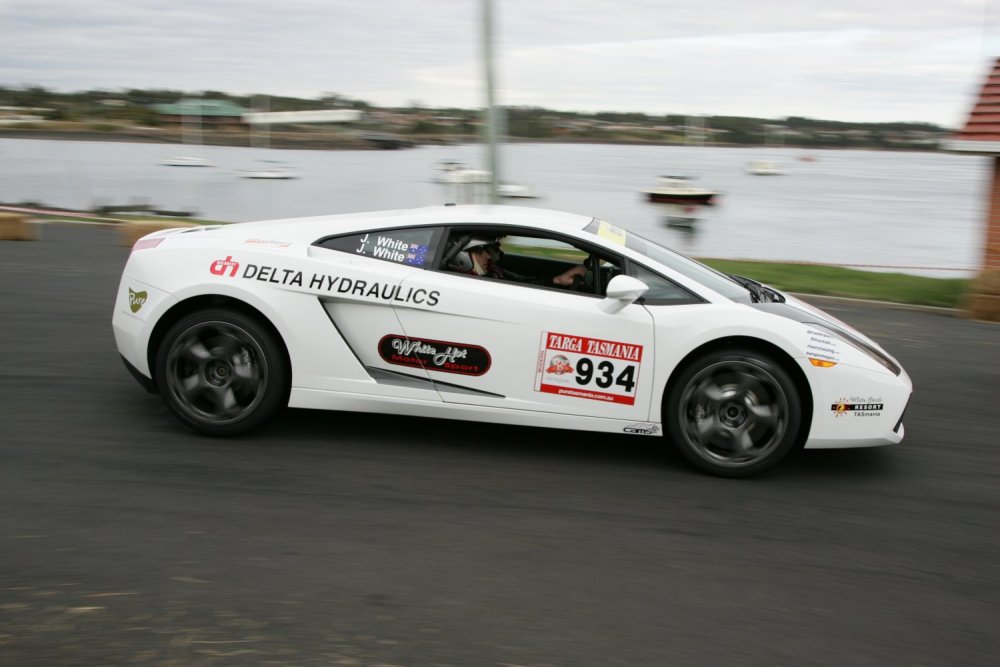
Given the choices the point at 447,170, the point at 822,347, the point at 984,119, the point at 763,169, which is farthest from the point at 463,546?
the point at 763,169

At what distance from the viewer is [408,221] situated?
5418 mm

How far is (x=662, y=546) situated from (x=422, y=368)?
1.68 m

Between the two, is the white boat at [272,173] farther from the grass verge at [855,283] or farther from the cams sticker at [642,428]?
the cams sticker at [642,428]

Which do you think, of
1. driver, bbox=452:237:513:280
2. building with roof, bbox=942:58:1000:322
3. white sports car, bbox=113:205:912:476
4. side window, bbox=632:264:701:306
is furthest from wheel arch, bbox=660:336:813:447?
building with roof, bbox=942:58:1000:322

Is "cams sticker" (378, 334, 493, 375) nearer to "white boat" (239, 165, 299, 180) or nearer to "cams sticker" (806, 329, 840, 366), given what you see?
"cams sticker" (806, 329, 840, 366)

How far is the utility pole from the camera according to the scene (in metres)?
11.8

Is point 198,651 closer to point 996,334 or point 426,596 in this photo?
point 426,596

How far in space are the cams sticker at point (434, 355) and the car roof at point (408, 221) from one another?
2.32ft

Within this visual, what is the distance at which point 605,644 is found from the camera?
337cm

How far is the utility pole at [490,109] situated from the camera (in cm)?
1180

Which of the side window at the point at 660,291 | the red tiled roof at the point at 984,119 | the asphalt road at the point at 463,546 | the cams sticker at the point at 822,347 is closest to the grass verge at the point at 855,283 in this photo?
the red tiled roof at the point at 984,119

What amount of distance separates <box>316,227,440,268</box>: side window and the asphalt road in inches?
42.4

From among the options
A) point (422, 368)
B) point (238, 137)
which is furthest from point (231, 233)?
point (238, 137)

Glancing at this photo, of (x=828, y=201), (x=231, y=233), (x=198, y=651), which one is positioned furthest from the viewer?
(x=828, y=201)
